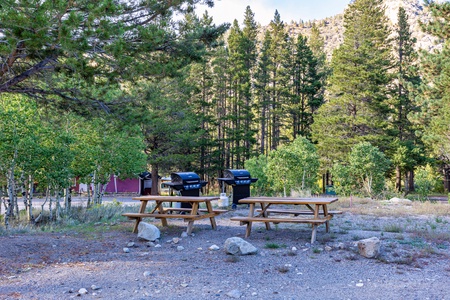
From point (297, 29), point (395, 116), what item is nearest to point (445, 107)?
point (395, 116)

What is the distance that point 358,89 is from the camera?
1164 inches

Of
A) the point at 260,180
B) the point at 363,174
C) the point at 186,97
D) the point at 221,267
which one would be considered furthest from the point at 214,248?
the point at 186,97

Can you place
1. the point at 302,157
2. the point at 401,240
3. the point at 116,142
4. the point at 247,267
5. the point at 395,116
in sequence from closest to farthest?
the point at 247,267, the point at 401,240, the point at 116,142, the point at 302,157, the point at 395,116

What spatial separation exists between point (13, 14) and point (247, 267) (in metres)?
4.31

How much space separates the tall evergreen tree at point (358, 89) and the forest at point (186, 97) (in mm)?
99

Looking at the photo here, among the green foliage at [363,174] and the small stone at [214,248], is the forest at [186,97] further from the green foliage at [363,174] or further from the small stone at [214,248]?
the small stone at [214,248]

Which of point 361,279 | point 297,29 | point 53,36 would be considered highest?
point 297,29

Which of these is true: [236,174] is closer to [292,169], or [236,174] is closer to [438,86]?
[292,169]

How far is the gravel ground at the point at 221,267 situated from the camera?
3.87 m

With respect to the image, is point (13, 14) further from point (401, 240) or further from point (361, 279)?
point (401, 240)

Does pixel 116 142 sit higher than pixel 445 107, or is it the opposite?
pixel 445 107

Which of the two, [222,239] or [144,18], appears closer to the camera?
[222,239]

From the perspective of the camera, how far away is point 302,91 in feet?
117

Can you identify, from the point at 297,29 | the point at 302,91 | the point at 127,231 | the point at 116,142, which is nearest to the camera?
the point at 127,231
